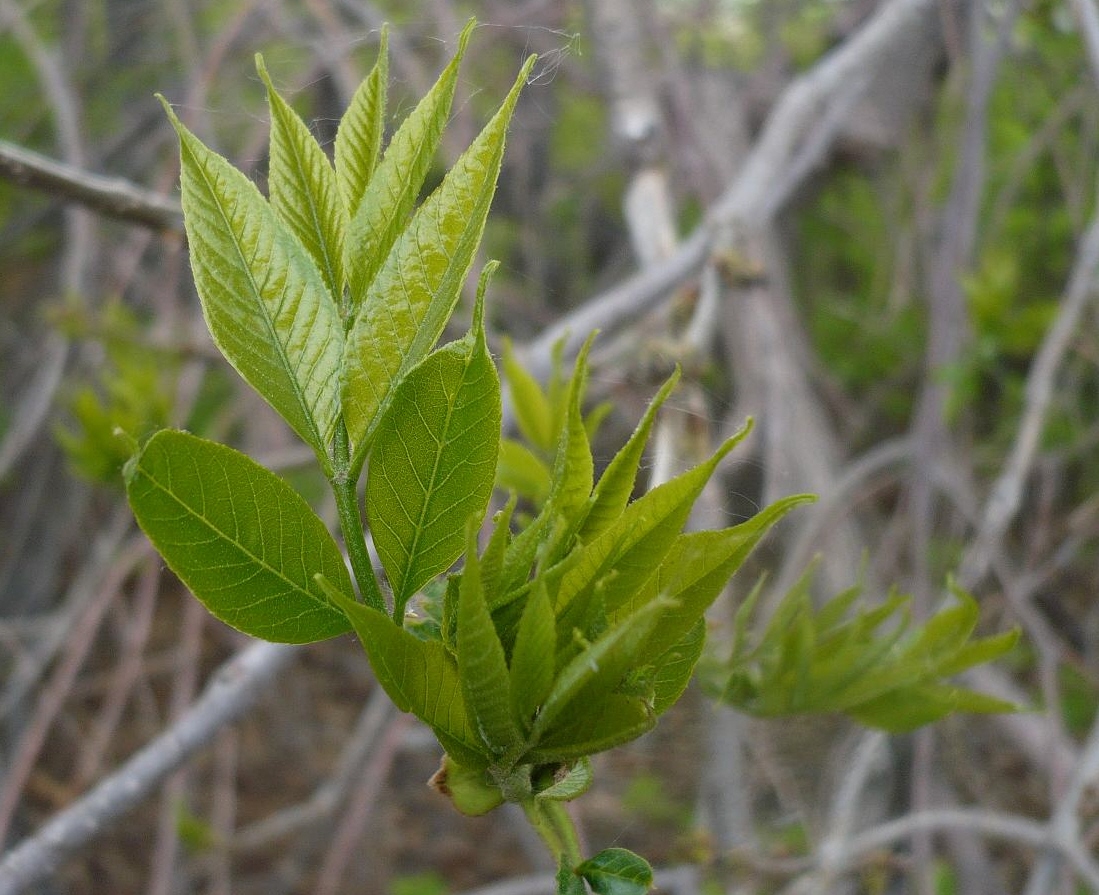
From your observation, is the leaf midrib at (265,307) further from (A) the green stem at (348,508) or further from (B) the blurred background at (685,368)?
(B) the blurred background at (685,368)

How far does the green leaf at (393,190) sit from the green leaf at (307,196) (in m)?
0.01

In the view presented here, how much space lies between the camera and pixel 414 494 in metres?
0.43

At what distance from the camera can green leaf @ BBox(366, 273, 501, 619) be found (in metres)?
0.41

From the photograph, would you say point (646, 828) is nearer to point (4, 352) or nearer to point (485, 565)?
point (4, 352)

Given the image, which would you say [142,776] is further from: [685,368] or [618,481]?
[685,368]

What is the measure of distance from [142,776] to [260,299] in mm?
490

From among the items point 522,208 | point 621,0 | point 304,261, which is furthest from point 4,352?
point 304,261

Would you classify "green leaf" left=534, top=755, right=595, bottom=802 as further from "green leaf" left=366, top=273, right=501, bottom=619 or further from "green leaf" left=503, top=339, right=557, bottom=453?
"green leaf" left=503, top=339, right=557, bottom=453

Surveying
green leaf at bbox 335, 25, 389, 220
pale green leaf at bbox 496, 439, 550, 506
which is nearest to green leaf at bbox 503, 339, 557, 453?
pale green leaf at bbox 496, 439, 550, 506

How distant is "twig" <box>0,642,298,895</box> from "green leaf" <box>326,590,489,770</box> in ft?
1.27

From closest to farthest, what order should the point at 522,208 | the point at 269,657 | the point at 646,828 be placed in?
the point at 269,657
the point at 522,208
the point at 646,828

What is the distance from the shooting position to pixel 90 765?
1.68 m

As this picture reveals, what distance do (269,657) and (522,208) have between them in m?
1.88

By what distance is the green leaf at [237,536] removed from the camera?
1.32 feet
